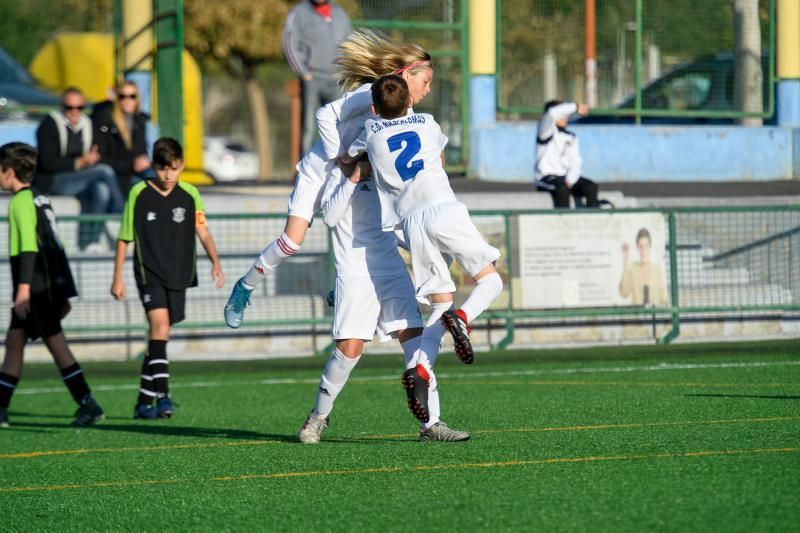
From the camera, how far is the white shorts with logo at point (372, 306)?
749 centimetres

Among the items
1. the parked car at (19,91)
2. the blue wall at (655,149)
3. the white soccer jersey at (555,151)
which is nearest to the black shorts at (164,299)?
the white soccer jersey at (555,151)

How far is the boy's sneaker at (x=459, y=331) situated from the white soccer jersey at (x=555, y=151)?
9.83 m

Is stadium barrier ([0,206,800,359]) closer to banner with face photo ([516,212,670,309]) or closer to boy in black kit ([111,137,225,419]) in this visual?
banner with face photo ([516,212,670,309])

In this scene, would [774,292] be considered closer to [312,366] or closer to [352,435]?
[312,366]

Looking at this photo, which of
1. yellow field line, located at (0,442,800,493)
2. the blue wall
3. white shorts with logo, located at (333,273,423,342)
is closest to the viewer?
yellow field line, located at (0,442,800,493)

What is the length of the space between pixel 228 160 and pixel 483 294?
144 ft

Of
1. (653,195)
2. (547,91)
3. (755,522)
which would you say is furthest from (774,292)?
(755,522)

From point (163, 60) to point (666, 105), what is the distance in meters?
8.07

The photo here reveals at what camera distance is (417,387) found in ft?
23.3

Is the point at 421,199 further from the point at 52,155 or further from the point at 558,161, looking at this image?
the point at 52,155

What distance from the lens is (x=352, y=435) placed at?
831 cm

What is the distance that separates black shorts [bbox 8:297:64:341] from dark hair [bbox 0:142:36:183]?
884 millimetres

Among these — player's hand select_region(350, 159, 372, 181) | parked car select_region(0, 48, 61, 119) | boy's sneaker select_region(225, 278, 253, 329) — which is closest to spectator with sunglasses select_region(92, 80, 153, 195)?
parked car select_region(0, 48, 61, 119)

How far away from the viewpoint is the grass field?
5.48 meters
